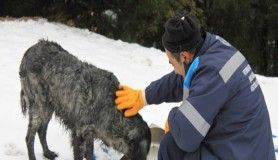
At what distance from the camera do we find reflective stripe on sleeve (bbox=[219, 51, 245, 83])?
3.43 meters

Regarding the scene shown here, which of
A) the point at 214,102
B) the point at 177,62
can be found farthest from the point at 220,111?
the point at 177,62

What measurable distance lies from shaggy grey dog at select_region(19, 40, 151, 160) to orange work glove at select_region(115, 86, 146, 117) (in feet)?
→ 0.21

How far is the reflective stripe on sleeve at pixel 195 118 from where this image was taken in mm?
3477

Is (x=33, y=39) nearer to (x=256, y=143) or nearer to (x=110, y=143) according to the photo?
(x=110, y=143)

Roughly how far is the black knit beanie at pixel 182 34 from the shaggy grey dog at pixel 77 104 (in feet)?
4.41

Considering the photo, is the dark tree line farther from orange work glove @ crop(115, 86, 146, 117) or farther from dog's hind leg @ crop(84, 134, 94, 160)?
orange work glove @ crop(115, 86, 146, 117)

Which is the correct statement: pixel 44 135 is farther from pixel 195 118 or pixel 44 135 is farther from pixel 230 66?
pixel 230 66

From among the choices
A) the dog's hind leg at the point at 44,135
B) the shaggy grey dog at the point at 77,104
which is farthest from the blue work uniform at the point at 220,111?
the dog's hind leg at the point at 44,135

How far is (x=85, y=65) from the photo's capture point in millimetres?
5262

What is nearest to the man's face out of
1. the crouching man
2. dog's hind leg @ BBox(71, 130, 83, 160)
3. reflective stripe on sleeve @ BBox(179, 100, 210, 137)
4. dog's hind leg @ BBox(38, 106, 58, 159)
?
the crouching man

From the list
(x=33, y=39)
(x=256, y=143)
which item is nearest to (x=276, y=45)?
(x=33, y=39)

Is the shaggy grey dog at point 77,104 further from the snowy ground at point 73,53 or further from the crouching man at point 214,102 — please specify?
the crouching man at point 214,102

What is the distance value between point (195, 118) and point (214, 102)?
0.53ft

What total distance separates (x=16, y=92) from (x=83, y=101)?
109 inches
